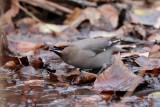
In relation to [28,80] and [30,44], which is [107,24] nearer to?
[30,44]

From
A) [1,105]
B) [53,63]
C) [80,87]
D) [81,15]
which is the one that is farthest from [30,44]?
[1,105]

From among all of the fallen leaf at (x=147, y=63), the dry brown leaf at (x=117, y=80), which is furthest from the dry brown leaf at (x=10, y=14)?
the dry brown leaf at (x=117, y=80)

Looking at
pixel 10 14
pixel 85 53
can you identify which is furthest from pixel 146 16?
pixel 85 53

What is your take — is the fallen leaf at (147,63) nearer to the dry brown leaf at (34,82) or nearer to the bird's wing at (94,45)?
the bird's wing at (94,45)

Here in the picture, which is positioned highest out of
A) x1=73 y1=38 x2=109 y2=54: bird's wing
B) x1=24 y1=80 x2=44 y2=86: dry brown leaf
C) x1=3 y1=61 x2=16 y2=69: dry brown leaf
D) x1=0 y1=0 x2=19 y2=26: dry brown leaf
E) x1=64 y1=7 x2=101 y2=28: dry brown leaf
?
x1=0 y1=0 x2=19 y2=26: dry brown leaf

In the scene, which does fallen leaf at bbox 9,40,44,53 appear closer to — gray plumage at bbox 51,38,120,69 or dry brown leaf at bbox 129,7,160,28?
gray plumage at bbox 51,38,120,69

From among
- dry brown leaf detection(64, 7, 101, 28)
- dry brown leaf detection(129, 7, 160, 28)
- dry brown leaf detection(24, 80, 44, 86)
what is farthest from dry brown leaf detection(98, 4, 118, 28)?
dry brown leaf detection(24, 80, 44, 86)

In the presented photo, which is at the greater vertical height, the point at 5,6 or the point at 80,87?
the point at 5,6
